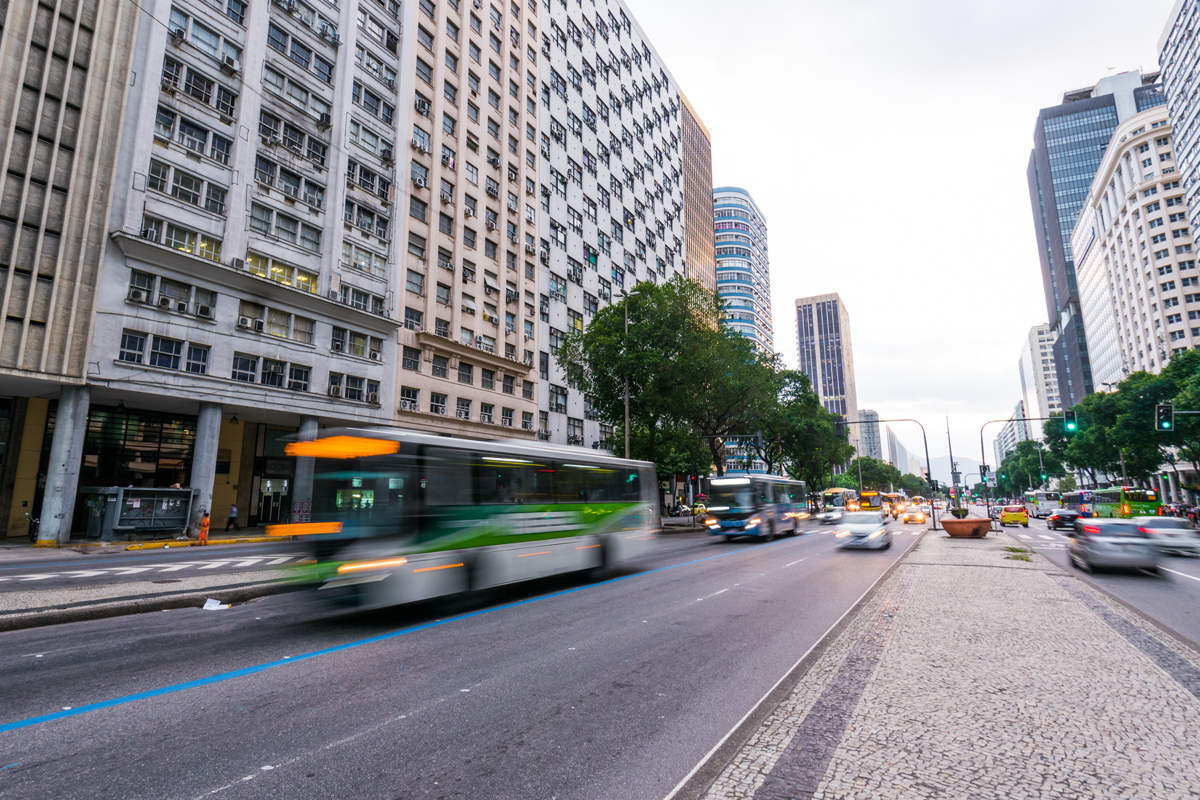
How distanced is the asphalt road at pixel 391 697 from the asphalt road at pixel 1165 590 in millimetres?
4519

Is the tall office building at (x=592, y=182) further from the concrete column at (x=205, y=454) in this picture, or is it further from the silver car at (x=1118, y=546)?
the silver car at (x=1118, y=546)

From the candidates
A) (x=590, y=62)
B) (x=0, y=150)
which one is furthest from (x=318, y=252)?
(x=590, y=62)

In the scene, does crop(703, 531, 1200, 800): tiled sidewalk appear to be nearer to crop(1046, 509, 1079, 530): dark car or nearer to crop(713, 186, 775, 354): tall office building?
crop(1046, 509, 1079, 530): dark car

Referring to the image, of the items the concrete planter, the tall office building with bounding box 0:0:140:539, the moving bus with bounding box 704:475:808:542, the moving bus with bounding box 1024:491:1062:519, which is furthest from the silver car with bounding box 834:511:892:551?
the moving bus with bounding box 1024:491:1062:519

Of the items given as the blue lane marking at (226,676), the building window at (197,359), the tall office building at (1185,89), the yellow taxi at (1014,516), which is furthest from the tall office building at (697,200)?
the blue lane marking at (226,676)

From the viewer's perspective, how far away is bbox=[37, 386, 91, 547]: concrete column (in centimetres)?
2100

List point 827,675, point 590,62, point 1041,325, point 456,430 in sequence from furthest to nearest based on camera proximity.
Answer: point 1041,325, point 590,62, point 456,430, point 827,675

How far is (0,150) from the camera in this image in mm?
21156

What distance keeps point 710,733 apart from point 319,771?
8.90 feet

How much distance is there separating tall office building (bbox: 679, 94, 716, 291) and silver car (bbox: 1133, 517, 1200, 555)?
2590 inches

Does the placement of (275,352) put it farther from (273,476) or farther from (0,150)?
(0,150)

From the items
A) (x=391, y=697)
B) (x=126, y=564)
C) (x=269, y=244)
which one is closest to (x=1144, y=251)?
(x=269, y=244)

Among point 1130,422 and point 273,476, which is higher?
point 1130,422

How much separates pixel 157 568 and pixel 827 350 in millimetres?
194477
